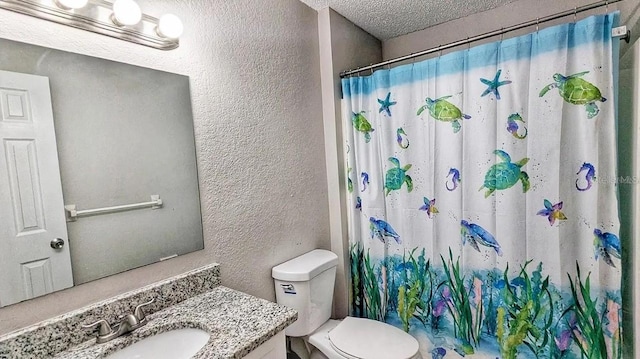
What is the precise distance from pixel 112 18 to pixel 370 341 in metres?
1.78

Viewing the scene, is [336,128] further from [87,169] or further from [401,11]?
[87,169]

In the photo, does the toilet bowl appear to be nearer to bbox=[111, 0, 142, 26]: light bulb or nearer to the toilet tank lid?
the toilet tank lid

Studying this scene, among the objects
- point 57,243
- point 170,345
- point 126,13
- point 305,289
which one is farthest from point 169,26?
point 305,289

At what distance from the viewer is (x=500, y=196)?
153 cm

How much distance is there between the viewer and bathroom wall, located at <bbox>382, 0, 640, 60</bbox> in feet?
5.68

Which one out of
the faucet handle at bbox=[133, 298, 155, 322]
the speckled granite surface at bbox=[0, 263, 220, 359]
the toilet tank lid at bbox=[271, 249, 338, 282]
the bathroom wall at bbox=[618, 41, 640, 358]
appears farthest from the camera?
the toilet tank lid at bbox=[271, 249, 338, 282]

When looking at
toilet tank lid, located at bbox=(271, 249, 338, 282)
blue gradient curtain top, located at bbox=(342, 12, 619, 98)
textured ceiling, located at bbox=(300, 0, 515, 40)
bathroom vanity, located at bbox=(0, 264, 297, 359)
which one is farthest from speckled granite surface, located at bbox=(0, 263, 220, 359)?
textured ceiling, located at bbox=(300, 0, 515, 40)

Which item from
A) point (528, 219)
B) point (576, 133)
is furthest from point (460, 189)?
point (576, 133)

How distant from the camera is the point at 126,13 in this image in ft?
3.34

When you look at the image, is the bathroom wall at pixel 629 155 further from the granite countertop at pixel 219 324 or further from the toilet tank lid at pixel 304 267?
the granite countertop at pixel 219 324

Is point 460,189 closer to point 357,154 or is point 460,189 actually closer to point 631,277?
point 357,154

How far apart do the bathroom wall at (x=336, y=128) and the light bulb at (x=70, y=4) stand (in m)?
1.32

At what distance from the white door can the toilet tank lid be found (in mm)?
886

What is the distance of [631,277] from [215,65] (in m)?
2.12
